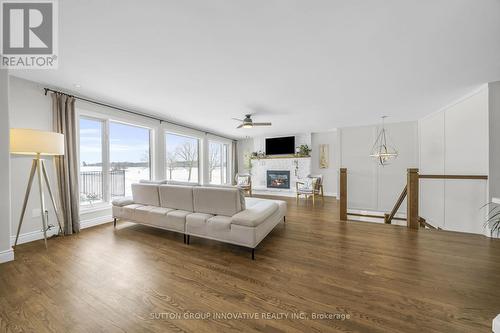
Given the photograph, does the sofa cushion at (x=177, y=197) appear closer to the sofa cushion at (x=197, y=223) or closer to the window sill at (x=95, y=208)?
the sofa cushion at (x=197, y=223)

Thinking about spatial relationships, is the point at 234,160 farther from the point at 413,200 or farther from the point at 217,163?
the point at 413,200

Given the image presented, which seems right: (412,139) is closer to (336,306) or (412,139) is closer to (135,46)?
(336,306)

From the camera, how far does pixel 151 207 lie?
3334 mm

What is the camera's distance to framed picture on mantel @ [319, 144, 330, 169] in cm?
727

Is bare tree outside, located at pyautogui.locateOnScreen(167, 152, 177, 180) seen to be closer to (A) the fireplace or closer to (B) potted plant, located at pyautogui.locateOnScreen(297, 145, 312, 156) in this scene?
(A) the fireplace

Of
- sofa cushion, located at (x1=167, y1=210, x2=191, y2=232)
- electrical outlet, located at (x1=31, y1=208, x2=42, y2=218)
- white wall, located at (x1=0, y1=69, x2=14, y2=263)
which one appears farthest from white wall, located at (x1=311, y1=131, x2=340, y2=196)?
white wall, located at (x1=0, y1=69, x2=14, y2=263)

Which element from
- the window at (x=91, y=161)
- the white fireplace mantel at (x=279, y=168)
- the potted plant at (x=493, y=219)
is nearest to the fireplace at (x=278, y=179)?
the white fireplace mantel at (x=279, y=168)

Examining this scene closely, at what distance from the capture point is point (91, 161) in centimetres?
373

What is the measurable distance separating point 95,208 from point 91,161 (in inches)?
38.4

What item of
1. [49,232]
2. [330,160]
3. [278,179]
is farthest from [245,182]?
[49,232]

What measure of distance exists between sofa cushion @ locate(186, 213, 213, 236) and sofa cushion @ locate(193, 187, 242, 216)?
12 cm

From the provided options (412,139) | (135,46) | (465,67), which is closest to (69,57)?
(135,46)

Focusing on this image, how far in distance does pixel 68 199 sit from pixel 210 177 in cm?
452

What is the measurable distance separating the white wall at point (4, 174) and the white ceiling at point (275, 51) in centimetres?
64
